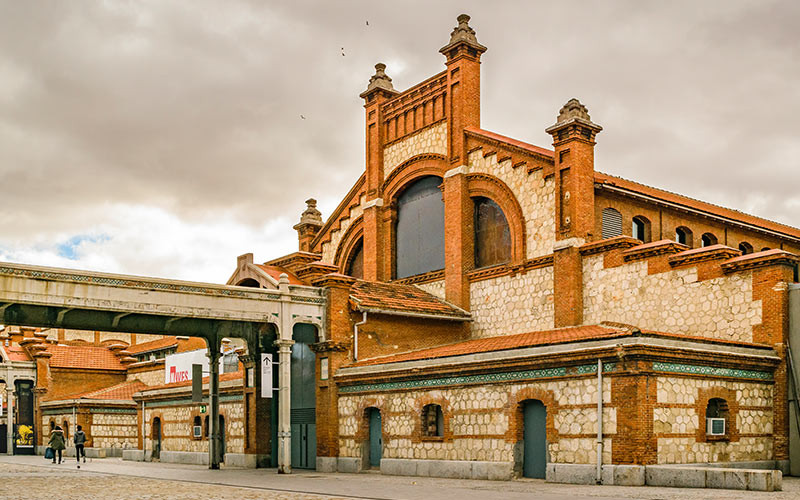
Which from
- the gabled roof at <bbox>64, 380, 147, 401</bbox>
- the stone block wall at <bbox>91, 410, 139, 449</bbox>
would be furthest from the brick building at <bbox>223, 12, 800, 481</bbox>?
the stone block wall at <bbox>91, 410, 139, 449</bbox>

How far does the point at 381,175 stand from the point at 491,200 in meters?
6.31

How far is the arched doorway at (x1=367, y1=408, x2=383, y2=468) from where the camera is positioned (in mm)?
27172

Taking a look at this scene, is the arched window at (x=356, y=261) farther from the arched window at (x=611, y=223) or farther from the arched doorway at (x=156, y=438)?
the arched window at (x=611, y=223)

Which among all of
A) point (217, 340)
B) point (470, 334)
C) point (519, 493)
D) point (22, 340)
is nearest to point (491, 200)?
point (470, 334)

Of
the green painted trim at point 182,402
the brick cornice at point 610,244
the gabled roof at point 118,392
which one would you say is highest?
the brick cornice at point 610,244

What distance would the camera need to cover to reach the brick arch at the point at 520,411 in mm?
21516

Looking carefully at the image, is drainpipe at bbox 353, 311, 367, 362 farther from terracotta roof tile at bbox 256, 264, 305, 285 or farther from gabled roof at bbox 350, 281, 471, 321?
terracotta roof tile at bbox 256, 264, 305, 285

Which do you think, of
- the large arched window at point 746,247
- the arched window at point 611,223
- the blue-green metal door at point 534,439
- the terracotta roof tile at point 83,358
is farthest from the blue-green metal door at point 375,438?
the terracotta roof tile at point 83,358

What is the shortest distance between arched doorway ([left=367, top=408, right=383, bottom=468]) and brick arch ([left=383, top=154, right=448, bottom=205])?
33.9ft

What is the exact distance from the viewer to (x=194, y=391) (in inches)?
1144

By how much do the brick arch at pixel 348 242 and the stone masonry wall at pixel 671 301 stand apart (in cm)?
1281

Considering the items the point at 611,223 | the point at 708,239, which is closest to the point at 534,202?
the point at 611,223

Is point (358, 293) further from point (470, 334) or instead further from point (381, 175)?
point (381, 175)

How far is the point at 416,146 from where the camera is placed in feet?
116
